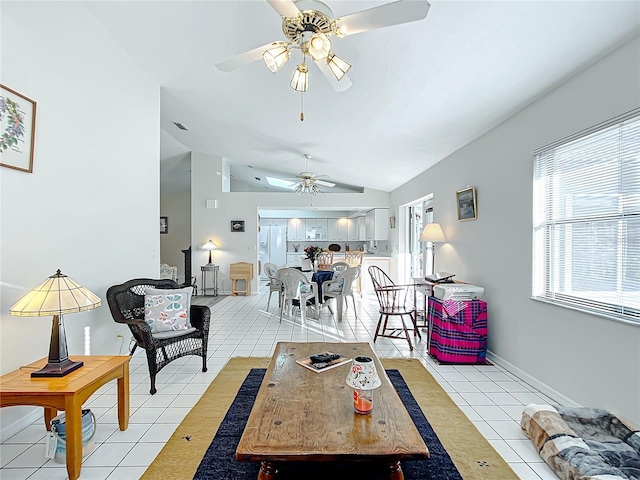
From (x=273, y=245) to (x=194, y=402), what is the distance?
26.8 ft

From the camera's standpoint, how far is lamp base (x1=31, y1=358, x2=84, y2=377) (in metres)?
1.88

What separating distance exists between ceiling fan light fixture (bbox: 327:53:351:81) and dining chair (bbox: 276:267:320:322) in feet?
10.2

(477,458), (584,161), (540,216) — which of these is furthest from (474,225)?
(477,458)

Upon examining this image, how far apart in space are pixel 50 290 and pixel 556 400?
12.0 ft

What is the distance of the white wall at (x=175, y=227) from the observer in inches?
389

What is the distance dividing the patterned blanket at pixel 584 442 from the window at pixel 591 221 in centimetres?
67

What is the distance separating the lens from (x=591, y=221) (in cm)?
231

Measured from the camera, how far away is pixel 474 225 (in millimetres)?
3791

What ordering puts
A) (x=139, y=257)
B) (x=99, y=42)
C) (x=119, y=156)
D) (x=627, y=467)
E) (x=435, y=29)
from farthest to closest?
1. (x=139, y=257)
2. (x=119, y=156)
3. (x=99, y=42)
4. (x=435, y=29)
5. (x=627, y=467)

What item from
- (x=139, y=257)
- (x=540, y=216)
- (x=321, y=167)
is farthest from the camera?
(x=321, y=167)

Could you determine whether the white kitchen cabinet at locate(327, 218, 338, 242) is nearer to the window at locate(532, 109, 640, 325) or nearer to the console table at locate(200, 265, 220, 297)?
the console table at locate(200, 265, 220, 297)

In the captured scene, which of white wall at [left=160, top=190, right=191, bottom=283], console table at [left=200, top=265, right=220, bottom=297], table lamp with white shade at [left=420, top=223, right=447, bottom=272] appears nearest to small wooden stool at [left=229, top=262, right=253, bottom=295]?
console table at [left=200, top=265, right=220, bottom=297]

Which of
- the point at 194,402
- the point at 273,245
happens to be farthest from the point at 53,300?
the point at 273,245

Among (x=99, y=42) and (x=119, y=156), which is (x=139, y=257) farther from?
(x=99, y=42)
